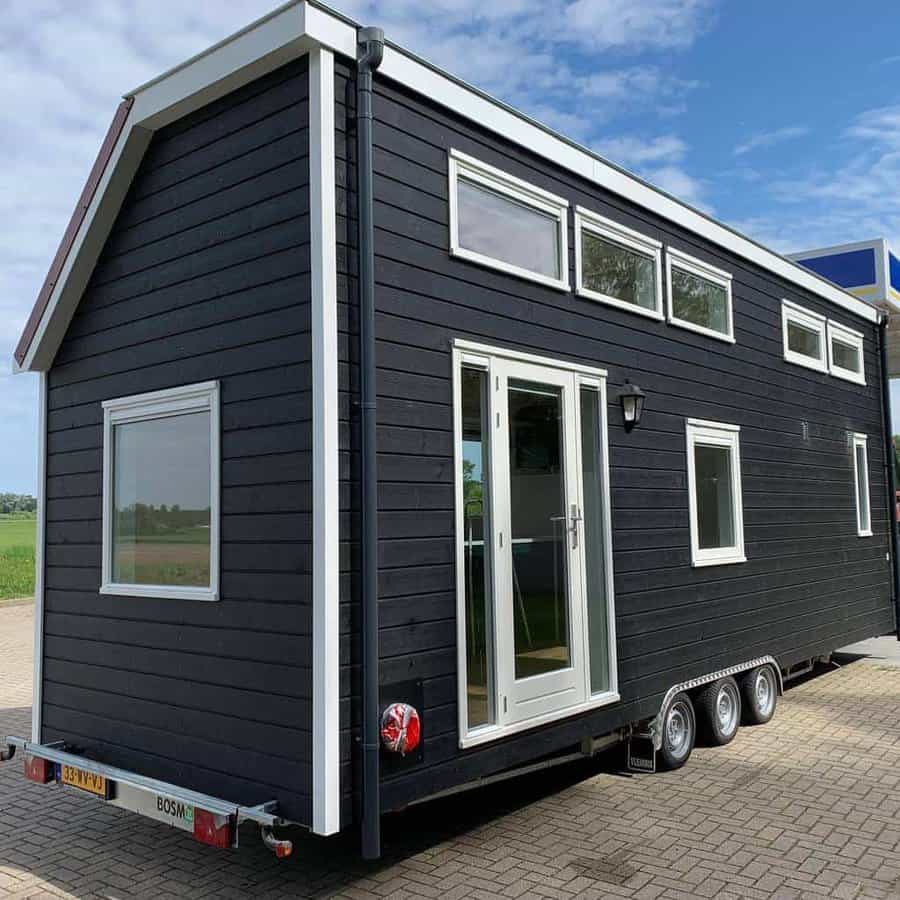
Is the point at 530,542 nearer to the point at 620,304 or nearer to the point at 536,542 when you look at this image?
the point at 536,542

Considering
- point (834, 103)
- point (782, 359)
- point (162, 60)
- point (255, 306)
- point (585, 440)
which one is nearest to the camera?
point (255, 306)

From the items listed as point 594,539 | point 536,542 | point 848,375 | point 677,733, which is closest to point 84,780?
point 536,542

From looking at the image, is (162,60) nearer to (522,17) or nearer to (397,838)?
(522,17)

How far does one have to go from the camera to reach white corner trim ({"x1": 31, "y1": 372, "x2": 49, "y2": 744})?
17.4 ft

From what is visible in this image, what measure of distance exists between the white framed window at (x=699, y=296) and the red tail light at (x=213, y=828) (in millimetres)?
4458

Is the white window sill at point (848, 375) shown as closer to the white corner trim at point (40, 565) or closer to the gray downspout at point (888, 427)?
the gray downspout at point (888, 427)

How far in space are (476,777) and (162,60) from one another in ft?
12.9

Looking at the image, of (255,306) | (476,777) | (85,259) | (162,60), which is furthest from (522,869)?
(162,60)

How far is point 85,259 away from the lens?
5086 mm

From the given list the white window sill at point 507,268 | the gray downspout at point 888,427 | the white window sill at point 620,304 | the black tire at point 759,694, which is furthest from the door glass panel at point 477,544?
the gray downspout at point 888,427

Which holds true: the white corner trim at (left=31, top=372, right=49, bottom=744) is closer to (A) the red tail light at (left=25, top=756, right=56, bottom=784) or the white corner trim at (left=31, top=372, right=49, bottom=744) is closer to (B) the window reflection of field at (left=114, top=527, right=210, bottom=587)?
(A) the red tail light at (left=25, top=756, right=56, bottom=784)

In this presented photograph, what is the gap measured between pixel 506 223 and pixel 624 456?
1.71m

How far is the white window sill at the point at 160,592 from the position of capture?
14.2 ft

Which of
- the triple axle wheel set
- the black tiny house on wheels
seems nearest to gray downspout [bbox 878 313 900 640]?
the triple axle wheel set
